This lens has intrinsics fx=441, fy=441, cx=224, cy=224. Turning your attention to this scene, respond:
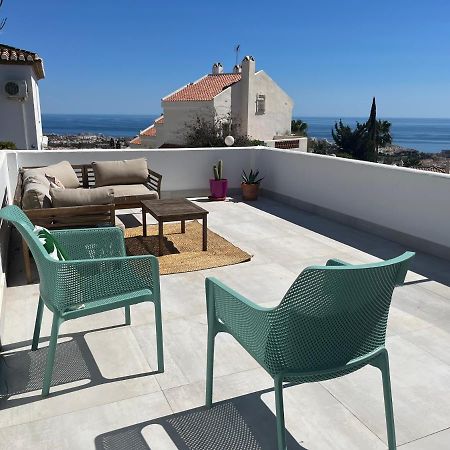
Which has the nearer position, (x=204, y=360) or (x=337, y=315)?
(x=337, y=315)

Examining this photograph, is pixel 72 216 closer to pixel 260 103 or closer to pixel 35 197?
pixel 35 197

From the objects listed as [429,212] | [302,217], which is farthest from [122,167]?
[429,212]

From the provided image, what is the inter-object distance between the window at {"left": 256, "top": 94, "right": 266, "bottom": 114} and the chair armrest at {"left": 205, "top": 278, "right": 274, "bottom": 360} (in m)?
32.7

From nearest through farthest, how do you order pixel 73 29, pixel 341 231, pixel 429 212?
1. pixel 429 212
2. pixel 341 231
3. pixel 73 29

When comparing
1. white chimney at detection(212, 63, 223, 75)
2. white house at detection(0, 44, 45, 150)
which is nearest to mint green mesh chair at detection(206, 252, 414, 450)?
white house at detection(0, 44, 45, 150)

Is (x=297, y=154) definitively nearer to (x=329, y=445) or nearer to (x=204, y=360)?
(x=204, y=360)

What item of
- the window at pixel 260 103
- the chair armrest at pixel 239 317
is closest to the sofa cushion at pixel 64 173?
the chair armrest at pixel 239 317

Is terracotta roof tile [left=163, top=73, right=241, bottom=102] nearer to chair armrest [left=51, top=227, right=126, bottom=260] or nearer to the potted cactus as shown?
the potted cactus

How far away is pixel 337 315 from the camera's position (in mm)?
1728

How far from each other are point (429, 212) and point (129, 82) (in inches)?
2947

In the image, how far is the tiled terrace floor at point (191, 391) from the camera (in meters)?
2.13

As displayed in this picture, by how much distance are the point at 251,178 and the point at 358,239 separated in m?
2.78

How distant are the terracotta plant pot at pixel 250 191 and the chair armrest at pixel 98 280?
5.42 metres

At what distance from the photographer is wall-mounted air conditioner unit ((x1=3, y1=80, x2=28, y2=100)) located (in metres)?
12.4
